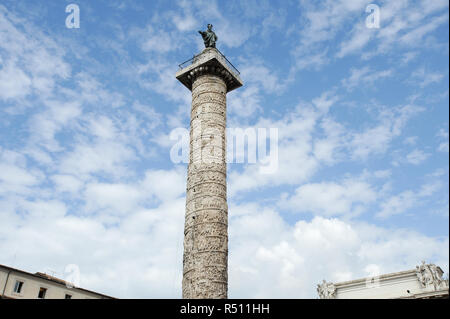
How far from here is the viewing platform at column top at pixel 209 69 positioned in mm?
13609

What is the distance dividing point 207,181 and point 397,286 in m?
10.0

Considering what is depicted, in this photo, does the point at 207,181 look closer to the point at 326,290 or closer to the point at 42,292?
the point at 326,290

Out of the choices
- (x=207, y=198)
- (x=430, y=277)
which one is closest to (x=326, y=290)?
(x=430, y=277)

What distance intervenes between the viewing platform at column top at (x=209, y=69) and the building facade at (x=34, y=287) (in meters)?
10.5

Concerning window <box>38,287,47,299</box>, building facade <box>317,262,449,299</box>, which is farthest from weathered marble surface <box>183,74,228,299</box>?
window <box>38,287,47,299</box>

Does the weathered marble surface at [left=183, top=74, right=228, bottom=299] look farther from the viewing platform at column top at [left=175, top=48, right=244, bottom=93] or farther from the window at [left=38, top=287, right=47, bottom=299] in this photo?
the window at [left=38, top=287, right=47, bottom=299]

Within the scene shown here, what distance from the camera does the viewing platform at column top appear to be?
13609 millimetres

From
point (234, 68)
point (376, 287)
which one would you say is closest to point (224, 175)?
point (234, 68)

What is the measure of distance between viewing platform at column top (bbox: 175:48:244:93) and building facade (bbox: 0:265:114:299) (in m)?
10.5

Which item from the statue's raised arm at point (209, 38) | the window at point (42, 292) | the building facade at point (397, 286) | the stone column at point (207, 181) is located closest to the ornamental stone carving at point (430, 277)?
the building facade at point (397, 286)

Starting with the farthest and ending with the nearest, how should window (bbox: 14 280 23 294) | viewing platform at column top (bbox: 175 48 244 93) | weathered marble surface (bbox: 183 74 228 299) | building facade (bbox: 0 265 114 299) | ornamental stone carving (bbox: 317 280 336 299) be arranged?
ornamental stone carving (bbox: 317 280 336 299) < window (bbox: 14 280 23 294) < building facade (bbox: 0 265 114 299) < viewing platform at column top (bbox: 175 48 244 93) < weathered marble surface (bbox: 183 74 228 299)

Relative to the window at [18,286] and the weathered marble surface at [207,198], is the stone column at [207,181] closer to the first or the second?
the weathered marble surface at [207,198]
